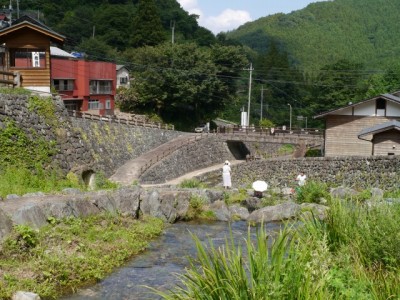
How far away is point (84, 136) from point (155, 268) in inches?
746

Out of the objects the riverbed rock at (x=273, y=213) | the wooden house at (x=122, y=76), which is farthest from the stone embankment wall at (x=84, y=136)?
the wooden house at (x=122, y=76)

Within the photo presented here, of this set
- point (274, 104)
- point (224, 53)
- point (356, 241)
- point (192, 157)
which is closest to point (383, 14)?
point (274, 104)

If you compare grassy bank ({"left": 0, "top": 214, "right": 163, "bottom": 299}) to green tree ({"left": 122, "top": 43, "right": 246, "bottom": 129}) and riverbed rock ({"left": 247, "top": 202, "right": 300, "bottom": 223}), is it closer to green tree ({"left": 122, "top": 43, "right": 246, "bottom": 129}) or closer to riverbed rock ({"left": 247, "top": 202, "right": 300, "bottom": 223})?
riverbed rock ({"left": 247, "top": 202, "right": 300, "bottom": 223})

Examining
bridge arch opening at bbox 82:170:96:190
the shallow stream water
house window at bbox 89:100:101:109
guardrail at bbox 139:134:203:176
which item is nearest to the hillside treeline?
house window at bbox 89:100:101:109

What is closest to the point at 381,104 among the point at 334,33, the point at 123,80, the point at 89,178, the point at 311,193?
the point at 311,193

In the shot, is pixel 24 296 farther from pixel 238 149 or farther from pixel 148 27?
pixel 148 27

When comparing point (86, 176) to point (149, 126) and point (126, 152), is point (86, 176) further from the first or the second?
point (149, 126)

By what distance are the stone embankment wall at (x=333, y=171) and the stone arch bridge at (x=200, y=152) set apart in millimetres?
6531

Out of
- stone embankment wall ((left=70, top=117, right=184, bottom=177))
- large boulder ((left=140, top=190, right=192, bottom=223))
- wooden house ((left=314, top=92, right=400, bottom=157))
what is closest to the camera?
large boulder ((left=140, top=190, right=192, bottom=223))

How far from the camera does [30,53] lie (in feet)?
83.3

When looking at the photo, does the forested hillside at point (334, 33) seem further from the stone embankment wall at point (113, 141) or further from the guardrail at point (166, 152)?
the stone embankment wall at point (113, 141)

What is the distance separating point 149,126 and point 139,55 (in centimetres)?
2108

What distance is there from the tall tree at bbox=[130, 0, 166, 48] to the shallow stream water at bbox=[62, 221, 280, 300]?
2228 inches

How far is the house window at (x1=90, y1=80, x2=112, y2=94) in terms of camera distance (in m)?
48.7
